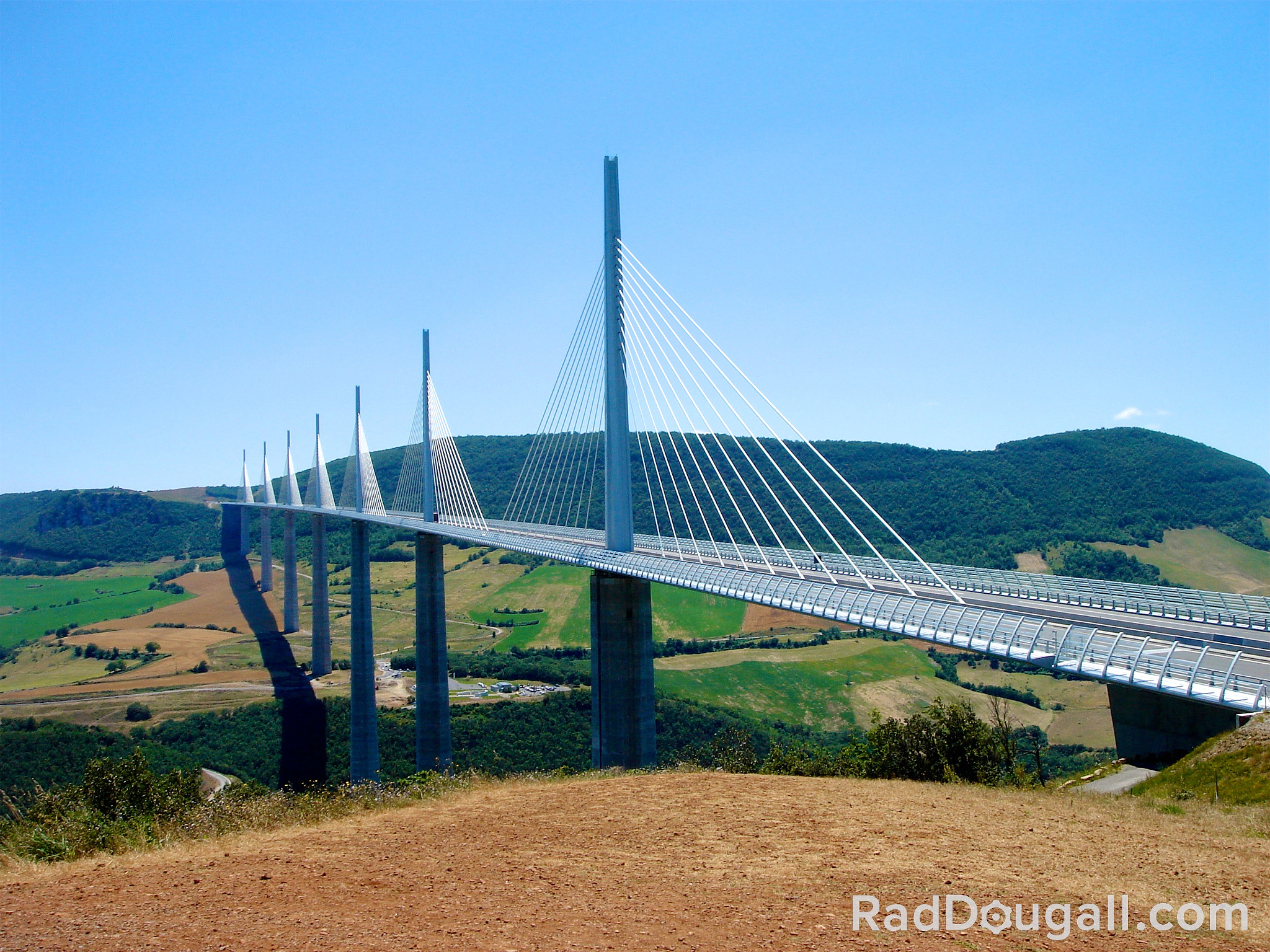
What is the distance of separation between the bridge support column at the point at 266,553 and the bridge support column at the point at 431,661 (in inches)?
2075

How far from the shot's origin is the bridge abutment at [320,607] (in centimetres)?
5981

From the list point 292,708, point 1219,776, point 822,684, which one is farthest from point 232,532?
point 1219,776

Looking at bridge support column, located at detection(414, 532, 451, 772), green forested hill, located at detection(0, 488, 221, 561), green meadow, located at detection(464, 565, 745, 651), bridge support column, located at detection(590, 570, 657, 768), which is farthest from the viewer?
green forested hill, located at detection(0, 488, 221, 561)

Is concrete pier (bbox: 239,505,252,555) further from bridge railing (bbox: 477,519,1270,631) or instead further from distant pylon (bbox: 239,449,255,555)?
bridge railing (bbox: 477,519,1270,631)

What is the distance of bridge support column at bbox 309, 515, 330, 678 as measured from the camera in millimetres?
59844

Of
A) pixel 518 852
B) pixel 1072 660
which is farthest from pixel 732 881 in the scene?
pixel 1072 660

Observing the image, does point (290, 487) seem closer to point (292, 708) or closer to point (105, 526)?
point (292, 708)

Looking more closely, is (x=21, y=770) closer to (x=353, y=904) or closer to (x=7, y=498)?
(x=353, y=904)

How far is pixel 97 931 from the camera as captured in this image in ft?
20.1

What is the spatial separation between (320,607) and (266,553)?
109ft

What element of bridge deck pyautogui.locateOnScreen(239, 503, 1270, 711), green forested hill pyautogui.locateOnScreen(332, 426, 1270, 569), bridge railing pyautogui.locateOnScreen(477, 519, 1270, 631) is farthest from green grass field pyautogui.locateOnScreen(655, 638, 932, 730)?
bridge deck pyautogui.locateOnScreen(239, 503, 1270, 711)

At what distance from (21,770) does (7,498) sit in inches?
5099

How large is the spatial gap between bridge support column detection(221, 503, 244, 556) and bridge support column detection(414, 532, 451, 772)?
84848 millimetres

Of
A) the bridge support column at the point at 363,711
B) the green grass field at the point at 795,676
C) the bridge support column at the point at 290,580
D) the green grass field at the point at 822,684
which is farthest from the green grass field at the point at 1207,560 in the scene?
the bridge support column at the point at 290,580
